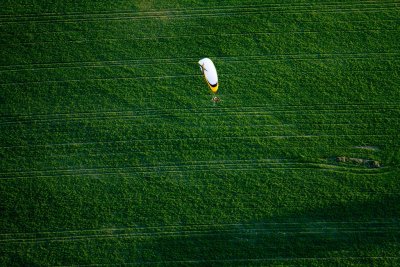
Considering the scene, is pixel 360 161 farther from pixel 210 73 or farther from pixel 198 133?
pixel 210 73

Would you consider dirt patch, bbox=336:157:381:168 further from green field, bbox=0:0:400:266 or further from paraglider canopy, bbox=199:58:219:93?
paraglider canopy, bbox=199:58:219:93

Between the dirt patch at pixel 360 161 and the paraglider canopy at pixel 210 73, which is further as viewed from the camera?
the dirt patch at pixel 360 161

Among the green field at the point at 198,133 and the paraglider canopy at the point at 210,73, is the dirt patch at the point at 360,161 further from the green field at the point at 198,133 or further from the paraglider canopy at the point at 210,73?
the paraglider canopy at the point at 210,73

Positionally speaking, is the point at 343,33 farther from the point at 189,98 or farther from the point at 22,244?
the point at 22,244

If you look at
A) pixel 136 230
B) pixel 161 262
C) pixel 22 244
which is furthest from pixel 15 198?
pixel 161 262

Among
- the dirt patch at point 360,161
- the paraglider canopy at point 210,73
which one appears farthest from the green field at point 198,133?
the paraglider canopy at point 210,73

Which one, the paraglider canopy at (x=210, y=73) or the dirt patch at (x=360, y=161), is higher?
the paraglider canopy at (x=210, y=73)
